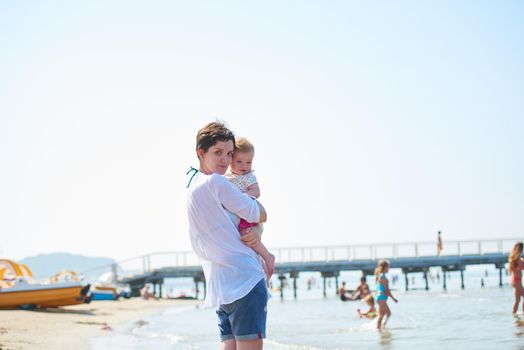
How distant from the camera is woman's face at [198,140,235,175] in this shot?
3385mm

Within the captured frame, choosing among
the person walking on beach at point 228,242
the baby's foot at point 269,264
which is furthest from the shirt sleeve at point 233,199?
the baby's foot at point 269,264

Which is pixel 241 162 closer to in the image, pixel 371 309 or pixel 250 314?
pixel 250 314

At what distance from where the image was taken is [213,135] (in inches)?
133

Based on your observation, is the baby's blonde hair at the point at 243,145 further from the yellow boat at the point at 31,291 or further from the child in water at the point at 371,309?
the yellow boat at the point at 31,291

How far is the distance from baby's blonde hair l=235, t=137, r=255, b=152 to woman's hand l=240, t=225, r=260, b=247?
1.52 feet

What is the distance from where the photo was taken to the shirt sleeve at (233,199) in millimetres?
3236

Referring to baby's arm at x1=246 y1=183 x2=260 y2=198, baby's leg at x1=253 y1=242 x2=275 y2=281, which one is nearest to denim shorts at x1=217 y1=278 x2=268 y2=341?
baby's leg at x1=253 y1=242 x2=275 y2=281

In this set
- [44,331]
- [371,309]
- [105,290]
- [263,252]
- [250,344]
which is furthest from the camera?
[105,290]

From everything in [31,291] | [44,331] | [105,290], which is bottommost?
[105,290]

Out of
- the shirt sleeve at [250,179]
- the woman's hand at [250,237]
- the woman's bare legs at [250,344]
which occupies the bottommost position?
the woman's bare legs at [250,344]

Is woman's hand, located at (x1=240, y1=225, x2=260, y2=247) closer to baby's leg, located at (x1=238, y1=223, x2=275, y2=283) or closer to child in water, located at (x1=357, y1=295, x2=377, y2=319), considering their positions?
baby's leg, located at (x1=238, y1=223, x2=275, y2=283)

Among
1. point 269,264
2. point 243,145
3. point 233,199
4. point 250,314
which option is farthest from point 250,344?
point 243,145

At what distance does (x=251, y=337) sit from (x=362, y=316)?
18.2m

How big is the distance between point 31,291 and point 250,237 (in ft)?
63.1
